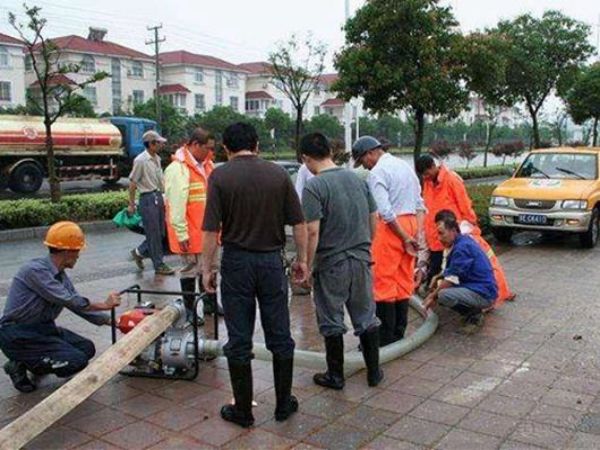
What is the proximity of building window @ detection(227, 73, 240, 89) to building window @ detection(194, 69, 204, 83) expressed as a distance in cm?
419

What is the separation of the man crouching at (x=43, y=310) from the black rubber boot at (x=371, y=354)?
1630mm

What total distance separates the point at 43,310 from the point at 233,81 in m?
72.3

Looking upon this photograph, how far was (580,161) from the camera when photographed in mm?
11242

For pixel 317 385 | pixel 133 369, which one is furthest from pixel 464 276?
pixel 133 369

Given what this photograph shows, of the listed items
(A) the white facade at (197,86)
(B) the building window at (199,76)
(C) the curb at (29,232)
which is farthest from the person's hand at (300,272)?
(B) the building window at (199,76)

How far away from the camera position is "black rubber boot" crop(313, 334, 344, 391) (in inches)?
169

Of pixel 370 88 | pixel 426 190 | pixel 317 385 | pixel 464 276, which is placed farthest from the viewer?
pixel 370 88

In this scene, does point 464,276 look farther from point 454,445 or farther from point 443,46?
point 443,46

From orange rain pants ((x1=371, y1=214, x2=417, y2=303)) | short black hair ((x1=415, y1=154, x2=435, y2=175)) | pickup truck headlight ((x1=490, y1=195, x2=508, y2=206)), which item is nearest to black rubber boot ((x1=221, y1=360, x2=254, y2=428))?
orange rain pants ((x1=371, y1=214, x2=417, y2=303))

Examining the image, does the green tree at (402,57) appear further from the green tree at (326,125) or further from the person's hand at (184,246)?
the green tree at (326,125)

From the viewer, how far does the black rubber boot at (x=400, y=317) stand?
5.21m

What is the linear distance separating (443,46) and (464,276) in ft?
30.9

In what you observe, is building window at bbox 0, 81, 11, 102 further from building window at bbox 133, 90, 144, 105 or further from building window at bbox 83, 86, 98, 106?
building window at bbox 133, 90, 144, 105

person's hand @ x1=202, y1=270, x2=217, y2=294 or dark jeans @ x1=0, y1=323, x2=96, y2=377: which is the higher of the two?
person's hand @ x1=202, y1=270, x2=217, y2=294
